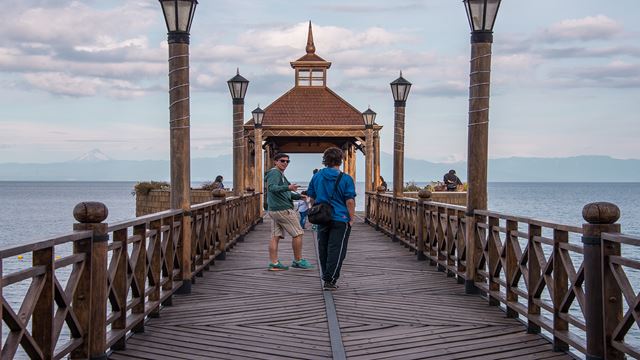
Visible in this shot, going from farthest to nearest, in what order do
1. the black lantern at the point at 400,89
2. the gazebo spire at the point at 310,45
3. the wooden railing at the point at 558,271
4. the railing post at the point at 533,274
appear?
the gazebo spire at the point at 310,45, the black lantern at the point at 400,89, the railing post at the point at 533,274, the wooden railing at the point at 558,271

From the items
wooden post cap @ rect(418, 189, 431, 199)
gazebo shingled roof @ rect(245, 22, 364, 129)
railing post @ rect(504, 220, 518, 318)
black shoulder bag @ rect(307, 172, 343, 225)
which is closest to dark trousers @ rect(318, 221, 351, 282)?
black shoulder bag @ rect(307, 172, 343, 225)

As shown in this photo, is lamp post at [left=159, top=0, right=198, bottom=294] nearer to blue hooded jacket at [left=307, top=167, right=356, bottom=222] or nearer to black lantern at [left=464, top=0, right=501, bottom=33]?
blue hooded jacket at [left=307, top=167, right=356, bottom=222]

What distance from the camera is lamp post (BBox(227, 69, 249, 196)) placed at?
62.7ft

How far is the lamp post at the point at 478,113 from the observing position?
29.8 feet

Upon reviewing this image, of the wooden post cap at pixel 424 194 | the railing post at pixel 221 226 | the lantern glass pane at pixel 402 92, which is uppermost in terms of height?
the lantern glass pane at pixel 402 92

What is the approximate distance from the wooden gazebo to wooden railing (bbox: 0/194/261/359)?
1481 cm

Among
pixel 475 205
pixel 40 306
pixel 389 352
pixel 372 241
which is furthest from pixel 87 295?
pixel 372 241

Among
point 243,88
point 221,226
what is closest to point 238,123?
point 243,88

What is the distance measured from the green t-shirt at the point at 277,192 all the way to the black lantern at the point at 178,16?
230cm

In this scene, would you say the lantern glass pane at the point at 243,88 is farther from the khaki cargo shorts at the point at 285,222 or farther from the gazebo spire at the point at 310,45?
the gazebo spire at the point at 310,45

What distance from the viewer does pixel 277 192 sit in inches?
428

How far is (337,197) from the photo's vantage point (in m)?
9.30

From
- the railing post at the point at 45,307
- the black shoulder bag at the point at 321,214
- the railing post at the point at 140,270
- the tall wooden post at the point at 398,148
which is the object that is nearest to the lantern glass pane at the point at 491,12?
the black shoulder bag at the point at 321,214

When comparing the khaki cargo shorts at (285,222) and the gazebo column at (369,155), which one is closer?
the khaki cargo shorts at (285,222)
